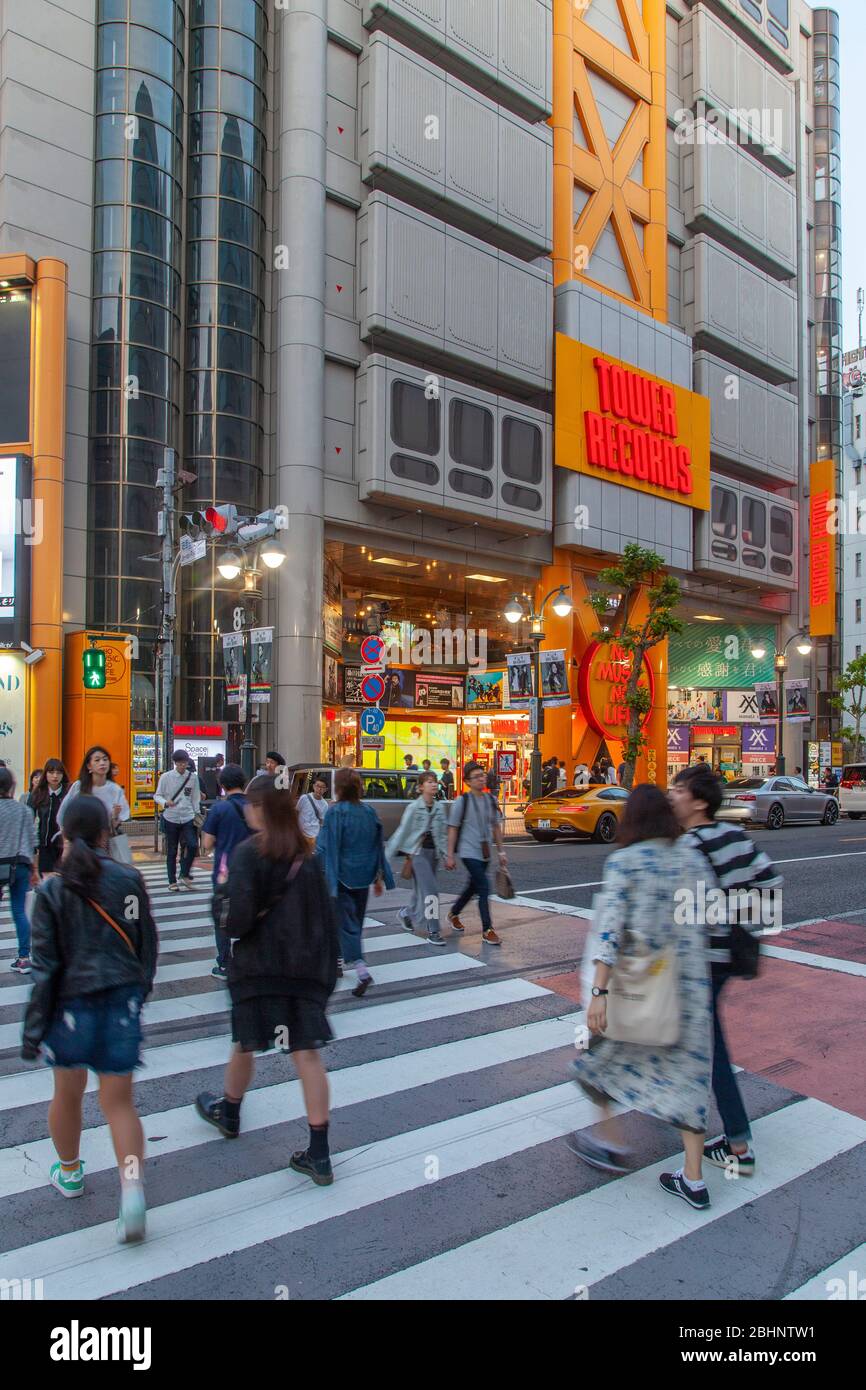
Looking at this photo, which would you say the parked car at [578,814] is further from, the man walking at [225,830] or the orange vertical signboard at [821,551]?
the orange vertical signboard at [821,551]

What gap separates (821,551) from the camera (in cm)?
4428

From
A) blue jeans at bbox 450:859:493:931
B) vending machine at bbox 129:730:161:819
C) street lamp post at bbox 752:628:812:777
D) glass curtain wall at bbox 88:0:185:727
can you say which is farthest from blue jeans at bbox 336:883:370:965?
street lamp post at bbox 752:628:812:777

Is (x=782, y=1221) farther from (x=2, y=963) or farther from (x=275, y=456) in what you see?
(x=275, y=456)

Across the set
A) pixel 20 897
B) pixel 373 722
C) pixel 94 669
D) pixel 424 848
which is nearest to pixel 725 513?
pixel 373 722

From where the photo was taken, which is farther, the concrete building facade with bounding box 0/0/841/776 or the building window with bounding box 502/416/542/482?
the building window with bounding box 502/416/542/482

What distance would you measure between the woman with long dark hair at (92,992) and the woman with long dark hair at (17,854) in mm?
4205

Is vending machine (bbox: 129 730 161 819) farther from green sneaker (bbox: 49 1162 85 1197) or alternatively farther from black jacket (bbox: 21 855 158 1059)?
black jacket (bbox: 21 855 158 1059)

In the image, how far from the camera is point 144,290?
1033 inches

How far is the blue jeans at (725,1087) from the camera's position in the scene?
14.4 feet

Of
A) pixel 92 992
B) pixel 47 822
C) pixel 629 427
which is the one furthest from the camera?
pixel 629 427

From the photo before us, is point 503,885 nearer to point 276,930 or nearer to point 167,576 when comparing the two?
point 276,930

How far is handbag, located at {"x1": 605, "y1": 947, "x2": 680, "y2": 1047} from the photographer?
156 inches

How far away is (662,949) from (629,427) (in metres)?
33.1

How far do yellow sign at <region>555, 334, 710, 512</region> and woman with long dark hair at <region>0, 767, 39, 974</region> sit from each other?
88.0 feet
